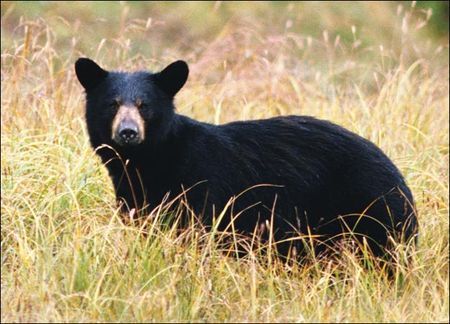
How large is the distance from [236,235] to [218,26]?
10.7 metres

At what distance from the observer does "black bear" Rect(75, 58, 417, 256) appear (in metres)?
5.88

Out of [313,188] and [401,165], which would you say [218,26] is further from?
[313,188]

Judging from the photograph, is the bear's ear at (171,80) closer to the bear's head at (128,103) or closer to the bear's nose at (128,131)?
the bear's head at (128,103)

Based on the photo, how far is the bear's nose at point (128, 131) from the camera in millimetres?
5676

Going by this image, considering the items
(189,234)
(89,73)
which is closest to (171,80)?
(89,73)

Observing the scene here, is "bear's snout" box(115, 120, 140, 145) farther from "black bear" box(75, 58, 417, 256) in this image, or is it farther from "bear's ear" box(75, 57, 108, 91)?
"bear's ear" box(75, 57, 108, 91)

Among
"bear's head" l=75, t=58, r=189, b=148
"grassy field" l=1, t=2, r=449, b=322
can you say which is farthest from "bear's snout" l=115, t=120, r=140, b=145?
"grassy field" l=1, t=2, r=449, b=322

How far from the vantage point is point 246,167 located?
609 centimetres

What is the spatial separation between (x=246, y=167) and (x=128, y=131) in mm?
743

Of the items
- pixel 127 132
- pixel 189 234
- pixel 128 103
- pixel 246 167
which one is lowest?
pixel 189 234

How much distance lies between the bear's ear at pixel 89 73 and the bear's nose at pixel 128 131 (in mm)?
461

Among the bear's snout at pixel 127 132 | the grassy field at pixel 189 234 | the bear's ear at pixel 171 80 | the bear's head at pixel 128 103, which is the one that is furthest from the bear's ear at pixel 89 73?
the grassy field at pixel 189 234

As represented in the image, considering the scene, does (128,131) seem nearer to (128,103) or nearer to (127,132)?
(127,132)

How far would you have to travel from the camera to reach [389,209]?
6.03 m
